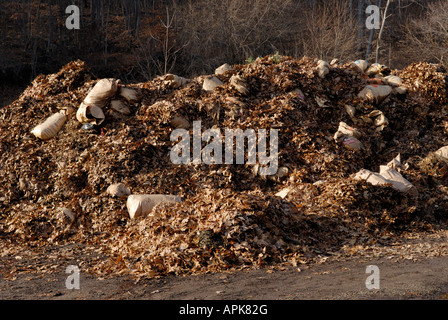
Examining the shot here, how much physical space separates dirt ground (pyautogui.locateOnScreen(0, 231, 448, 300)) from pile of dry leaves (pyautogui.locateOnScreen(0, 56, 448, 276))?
269 mm

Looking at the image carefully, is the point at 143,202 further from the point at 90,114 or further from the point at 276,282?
the point at 276,282

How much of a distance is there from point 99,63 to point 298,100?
1558 cm

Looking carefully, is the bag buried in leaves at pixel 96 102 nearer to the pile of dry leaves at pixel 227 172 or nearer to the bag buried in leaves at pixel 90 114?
the bag buried in leaves at pixel 90 114

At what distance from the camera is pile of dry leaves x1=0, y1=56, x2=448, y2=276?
5.06m

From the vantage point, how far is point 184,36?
2120 cm

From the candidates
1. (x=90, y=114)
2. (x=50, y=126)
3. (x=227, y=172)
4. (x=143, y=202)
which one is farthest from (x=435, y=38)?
(x=143, y=202)

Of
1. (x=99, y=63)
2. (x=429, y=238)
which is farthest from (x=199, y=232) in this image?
(x=99, y=63)

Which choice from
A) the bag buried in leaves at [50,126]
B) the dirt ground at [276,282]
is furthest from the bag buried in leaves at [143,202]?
the bag buried in leaves at [50,126]

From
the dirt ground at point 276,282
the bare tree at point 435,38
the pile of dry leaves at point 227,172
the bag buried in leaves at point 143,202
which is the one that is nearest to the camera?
the dirt ground at point 276,282

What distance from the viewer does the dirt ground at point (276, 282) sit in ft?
12.5

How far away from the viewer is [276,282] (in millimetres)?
4145

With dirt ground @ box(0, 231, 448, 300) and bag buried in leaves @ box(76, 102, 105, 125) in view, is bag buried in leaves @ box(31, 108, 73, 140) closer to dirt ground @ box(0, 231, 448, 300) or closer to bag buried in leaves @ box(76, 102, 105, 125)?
bag buried in leaves @ box(76, 102, 105, 125)

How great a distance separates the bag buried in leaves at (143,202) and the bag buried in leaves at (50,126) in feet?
7.44

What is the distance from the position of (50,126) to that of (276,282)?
5.11 m
